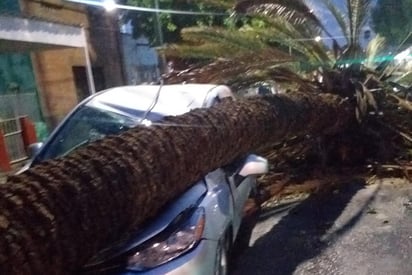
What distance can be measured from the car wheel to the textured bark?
513 mm

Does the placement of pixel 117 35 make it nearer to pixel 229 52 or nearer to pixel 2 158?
pixel 2 158

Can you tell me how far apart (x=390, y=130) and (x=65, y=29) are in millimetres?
6309

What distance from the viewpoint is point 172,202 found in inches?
168

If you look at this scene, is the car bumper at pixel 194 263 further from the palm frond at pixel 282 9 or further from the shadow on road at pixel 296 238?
the palm frond at pixel 282 9

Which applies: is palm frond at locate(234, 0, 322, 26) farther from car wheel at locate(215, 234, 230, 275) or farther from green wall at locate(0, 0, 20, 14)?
car wheel at locate(215, 234, 230, 275)

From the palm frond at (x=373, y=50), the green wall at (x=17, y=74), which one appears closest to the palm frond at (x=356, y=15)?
the palm frond at (x=373, y=50)

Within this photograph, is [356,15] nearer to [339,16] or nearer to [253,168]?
[339,16]

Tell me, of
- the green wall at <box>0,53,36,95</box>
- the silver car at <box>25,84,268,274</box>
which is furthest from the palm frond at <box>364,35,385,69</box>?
the green wall at <box>0,53,36,95</box>

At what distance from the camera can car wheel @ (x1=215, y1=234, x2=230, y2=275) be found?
4.14 metres

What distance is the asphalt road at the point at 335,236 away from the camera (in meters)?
4.94

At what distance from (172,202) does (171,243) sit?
0.65 metres

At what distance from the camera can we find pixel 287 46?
31.2 feet

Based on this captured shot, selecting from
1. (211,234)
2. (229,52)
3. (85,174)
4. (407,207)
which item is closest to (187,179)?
(211,234)

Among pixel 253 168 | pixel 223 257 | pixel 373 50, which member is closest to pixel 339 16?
pixel 373 50
